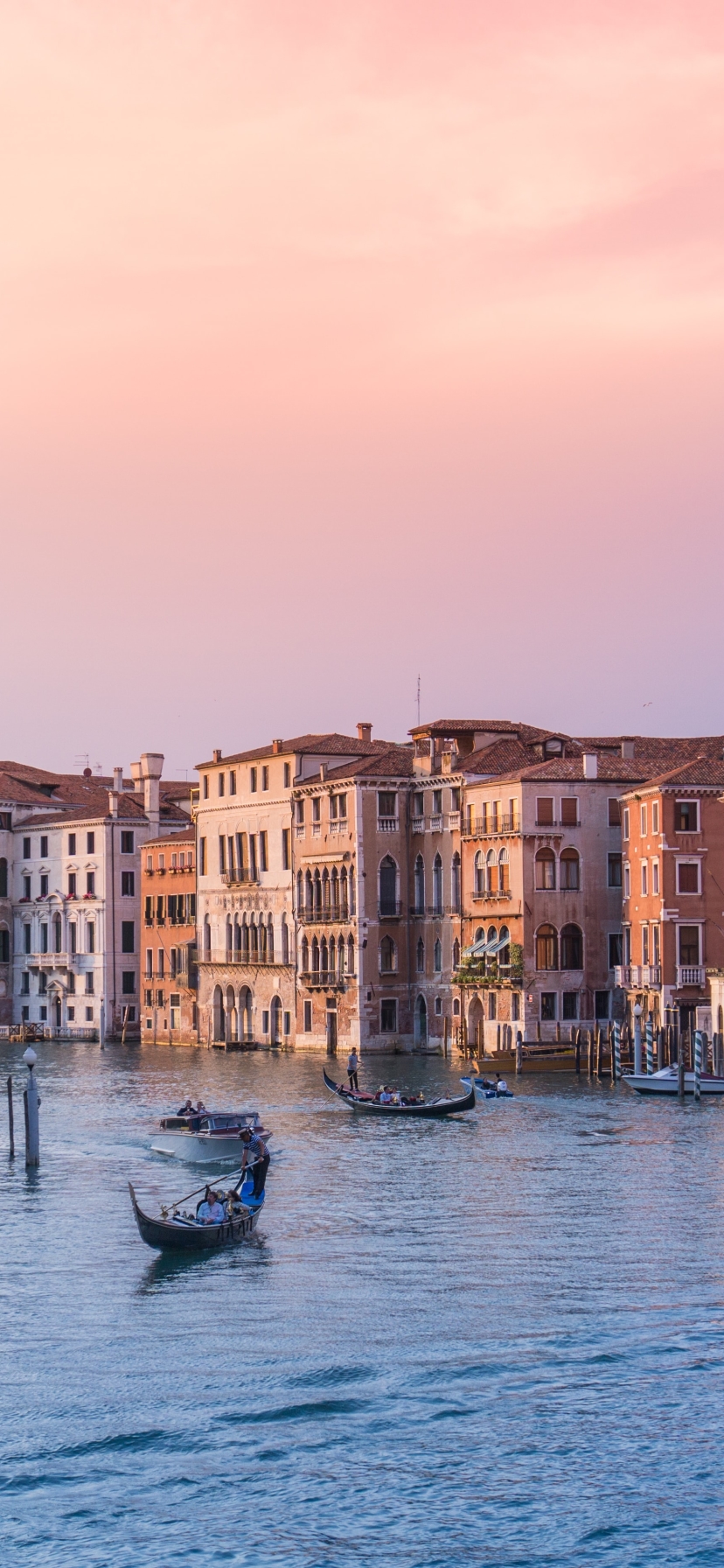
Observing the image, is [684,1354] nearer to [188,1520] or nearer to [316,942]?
[188,1520]

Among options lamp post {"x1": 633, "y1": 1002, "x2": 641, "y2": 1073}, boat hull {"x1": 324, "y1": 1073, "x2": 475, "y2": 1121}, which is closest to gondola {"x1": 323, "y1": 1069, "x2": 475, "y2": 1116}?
boat hull {"x1": 324, "y1": 1073, "x2": 475, "y2": 1121}

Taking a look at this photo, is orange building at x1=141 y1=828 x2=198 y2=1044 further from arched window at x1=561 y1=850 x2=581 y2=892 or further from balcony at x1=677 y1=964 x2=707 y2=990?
balcony at x1=677 y1=964 x2=707 y2=990

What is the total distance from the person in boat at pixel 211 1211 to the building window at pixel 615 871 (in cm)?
4101

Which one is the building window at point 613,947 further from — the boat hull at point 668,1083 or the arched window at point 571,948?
the boat hull at point 668,1083

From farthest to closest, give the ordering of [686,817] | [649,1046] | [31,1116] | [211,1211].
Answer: [686,817]
[649,1046]
[31,1116]
[211,1211]

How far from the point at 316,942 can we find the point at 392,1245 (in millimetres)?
49811

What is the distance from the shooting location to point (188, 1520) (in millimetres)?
18422

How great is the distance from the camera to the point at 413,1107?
1930 inches

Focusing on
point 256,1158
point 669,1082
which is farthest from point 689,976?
point 256,1158

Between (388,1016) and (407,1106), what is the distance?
27.4 metres

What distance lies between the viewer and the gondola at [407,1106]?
48.7 metres

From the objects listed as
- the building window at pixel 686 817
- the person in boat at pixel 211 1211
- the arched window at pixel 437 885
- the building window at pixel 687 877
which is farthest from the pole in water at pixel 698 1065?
the person in boat at pixel 211 1211

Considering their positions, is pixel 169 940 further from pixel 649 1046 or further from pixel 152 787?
pixel 649 1046

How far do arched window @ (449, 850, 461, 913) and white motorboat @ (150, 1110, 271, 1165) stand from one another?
30.1 m
